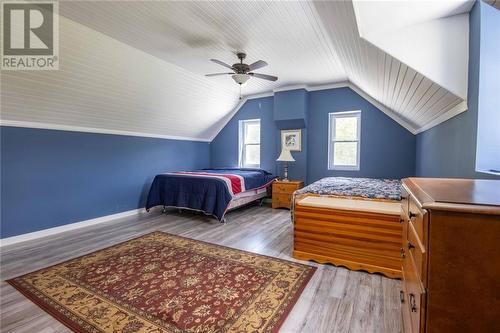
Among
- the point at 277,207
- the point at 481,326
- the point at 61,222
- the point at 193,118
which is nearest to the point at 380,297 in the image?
the point at 481,326

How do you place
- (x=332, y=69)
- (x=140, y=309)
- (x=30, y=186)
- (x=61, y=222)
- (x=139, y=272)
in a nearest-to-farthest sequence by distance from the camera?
(x=140, y=309), (x=139, y=272), (x=30, y=186), (x=61, y=222), (x=332, y=69)

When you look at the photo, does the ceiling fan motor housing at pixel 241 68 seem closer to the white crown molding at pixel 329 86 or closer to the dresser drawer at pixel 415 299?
the white crown molding at pixel 329 86

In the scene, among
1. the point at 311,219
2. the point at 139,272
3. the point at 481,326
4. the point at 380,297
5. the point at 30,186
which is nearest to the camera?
the point at 481,326

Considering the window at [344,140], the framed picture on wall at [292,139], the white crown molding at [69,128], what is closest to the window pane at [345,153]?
the window at [344,140]

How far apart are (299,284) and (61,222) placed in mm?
3599

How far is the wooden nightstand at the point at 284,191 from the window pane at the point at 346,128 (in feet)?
4.27

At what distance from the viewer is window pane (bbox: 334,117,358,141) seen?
4.81 meters

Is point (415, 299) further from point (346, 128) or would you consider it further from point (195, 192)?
point (346, 128)

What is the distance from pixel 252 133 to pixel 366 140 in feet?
8.75

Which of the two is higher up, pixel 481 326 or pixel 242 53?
pixel 242 53

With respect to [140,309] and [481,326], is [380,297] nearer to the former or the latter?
[481,326]

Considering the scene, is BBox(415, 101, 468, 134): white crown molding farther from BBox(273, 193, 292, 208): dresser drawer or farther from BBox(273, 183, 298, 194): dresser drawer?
BBox(273, 193, 292, 208): dresser drawer

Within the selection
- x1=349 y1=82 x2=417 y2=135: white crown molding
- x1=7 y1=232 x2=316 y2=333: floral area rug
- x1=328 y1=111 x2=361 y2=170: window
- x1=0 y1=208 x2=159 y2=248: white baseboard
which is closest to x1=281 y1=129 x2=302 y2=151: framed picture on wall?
x1=328 y1=111 x2=361 y2=170: window

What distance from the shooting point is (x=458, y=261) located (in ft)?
2.05
